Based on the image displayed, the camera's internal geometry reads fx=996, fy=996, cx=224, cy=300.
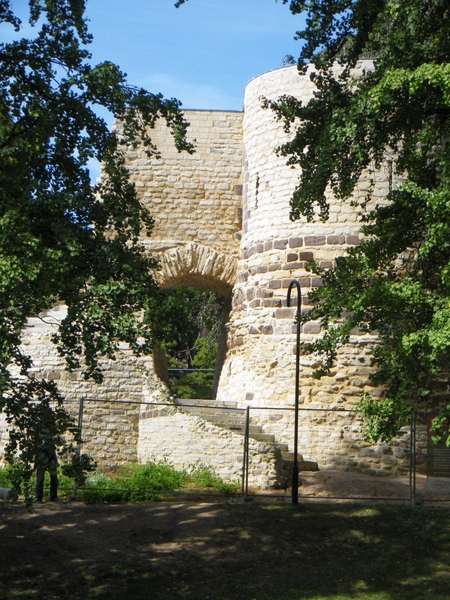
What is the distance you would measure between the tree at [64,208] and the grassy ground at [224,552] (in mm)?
1894

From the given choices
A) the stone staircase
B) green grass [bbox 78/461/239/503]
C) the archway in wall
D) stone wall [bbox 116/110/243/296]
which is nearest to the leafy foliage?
the archway in wall

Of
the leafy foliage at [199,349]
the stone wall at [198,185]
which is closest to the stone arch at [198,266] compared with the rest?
the stone wall at [198,185]

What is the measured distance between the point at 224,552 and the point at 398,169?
543 cm

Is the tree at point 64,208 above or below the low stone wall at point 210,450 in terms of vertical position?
above

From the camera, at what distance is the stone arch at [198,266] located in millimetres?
22156

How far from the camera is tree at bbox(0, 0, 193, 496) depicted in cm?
973

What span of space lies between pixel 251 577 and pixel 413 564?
210 cm

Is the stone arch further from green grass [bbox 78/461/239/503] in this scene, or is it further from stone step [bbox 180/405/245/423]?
green grass [bbox 78/461/239/503]

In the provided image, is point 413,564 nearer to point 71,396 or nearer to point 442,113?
point 442,113

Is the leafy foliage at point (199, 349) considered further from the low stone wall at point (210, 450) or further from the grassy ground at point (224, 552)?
the grassy ground at point (224, 552)

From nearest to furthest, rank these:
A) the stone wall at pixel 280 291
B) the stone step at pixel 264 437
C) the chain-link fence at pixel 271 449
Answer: the chain-link fence at pixel 271 449
the stone step at pixel 264 437
the stone wall at pixel 280 291

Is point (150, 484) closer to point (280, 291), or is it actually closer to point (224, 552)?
point (224, 552)

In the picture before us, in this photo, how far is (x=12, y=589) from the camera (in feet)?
35.7

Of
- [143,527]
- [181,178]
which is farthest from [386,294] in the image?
[181,178]
